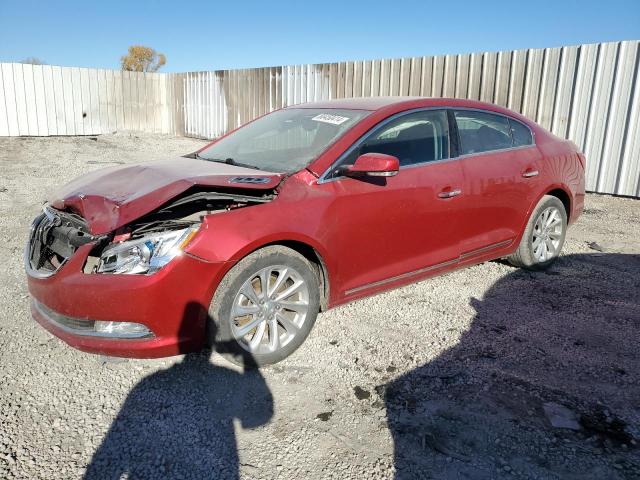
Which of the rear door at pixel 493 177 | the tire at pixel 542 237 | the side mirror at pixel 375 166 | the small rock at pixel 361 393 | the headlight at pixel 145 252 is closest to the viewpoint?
the headlight at pixel 145 252

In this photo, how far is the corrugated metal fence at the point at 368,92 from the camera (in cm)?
793

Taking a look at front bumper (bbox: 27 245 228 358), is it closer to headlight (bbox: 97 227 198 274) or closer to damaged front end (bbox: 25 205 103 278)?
headlight (bbox: 97 227 198 274)

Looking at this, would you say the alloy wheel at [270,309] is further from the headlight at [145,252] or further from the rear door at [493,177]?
the rear door at [493,177]

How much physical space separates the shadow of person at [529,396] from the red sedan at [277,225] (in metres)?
0.71

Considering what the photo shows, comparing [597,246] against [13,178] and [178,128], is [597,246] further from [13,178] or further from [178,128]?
[178,128]

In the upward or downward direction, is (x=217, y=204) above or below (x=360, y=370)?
above

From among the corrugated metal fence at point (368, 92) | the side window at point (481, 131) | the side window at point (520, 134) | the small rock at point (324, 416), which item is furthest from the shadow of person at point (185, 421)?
the corrugated metal fence at point (368, 92)

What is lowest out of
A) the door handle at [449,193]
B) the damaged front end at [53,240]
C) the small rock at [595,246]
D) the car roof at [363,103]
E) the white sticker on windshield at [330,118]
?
the small rock at [595,246]

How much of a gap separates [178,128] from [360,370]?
1477 cm

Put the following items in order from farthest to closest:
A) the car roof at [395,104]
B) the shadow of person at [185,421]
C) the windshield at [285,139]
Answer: the car roof at [395,104]
the windshield at [285,139]
the shadow of person at [185,421]

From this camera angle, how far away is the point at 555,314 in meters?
3.99

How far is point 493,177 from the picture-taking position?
423 cm

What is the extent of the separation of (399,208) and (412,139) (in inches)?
23.2

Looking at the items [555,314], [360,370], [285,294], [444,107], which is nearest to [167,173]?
[285,294]
